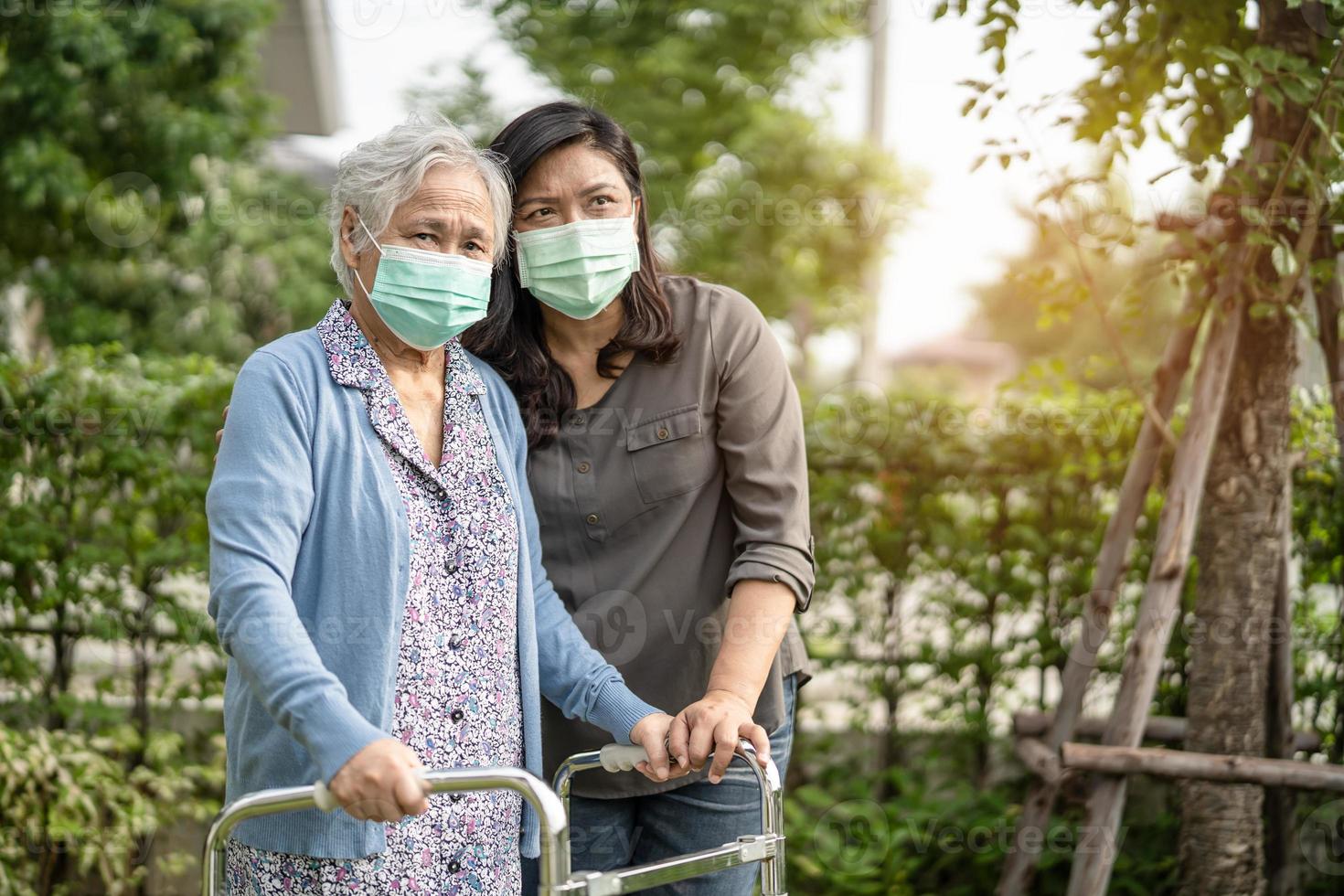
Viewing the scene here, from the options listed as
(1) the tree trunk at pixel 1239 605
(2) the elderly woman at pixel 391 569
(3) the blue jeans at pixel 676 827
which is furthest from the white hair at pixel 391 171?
(1) the tree trunk at pixel 1239 605

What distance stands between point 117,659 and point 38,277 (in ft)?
22.7

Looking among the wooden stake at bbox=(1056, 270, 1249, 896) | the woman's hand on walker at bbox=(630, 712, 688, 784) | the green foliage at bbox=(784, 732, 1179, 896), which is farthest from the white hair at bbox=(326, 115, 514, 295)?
the green foliage at bbox=(784, 732, 1179, 896)

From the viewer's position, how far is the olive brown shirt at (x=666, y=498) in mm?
2346

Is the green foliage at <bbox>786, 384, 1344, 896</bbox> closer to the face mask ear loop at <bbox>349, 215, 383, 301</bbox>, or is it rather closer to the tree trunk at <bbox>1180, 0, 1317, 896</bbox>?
the tree trunk at <bbox>1180, 0, 1317, 896</bbox>

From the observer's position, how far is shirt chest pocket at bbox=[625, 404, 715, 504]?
92.4 inches

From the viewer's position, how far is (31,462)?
416 cm

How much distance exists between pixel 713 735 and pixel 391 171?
1.05m

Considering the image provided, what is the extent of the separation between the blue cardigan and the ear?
171 mm

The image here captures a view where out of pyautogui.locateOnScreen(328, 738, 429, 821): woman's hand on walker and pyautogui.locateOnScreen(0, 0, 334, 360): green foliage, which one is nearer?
pyautogui.locateOnScreen(328, 738, 429, 821): woman's hand on walker

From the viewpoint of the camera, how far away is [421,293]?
1994 millimetres

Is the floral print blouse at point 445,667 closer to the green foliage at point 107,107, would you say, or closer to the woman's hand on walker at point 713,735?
the woman's hand on walker at point 713,735

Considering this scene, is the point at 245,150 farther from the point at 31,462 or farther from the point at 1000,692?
the point at 1000,692

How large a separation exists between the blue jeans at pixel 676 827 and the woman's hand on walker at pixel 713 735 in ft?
1.11

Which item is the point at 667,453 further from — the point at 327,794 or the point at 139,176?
the point at 139,176
